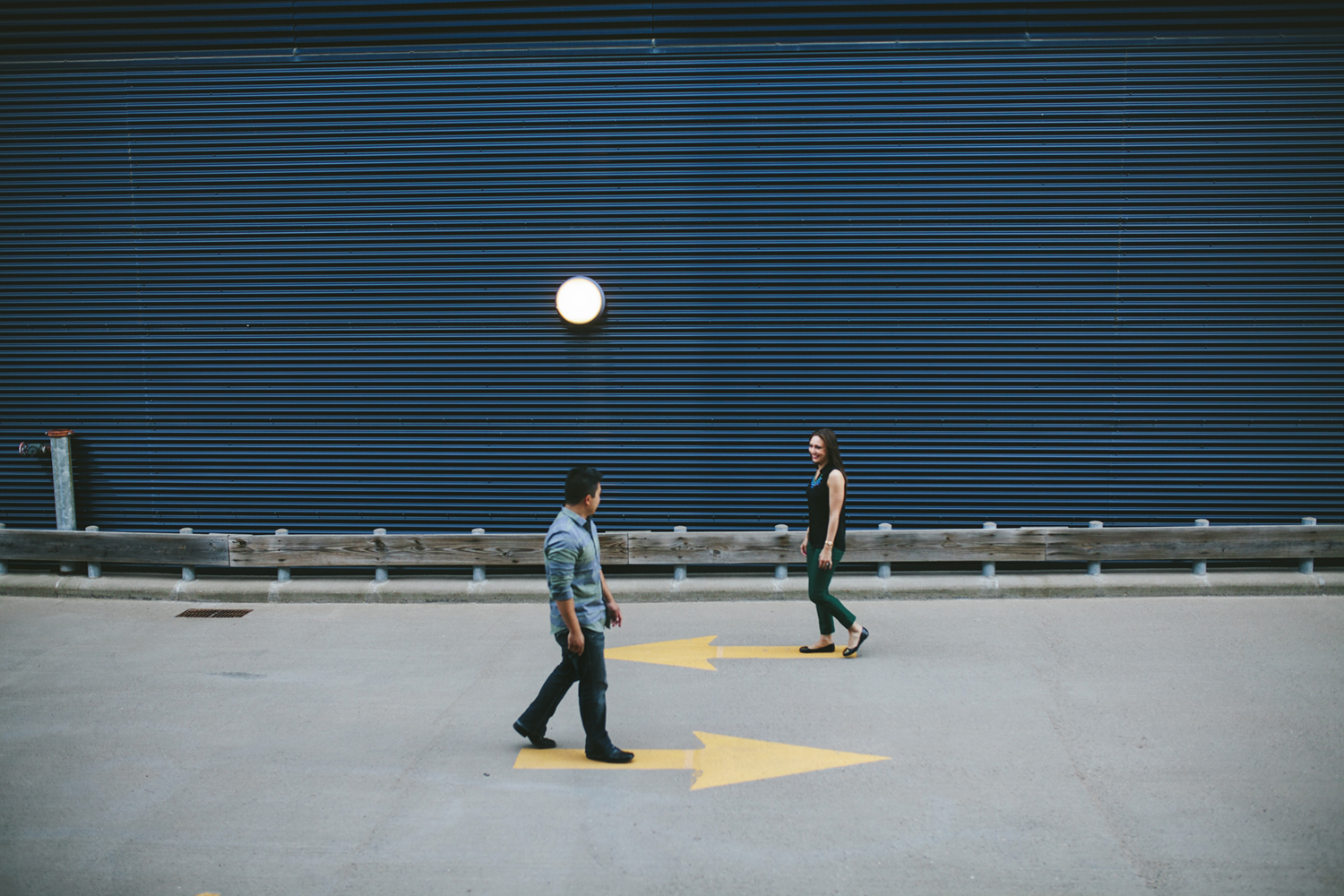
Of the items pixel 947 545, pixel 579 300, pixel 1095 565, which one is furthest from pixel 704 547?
pixel 1095 565

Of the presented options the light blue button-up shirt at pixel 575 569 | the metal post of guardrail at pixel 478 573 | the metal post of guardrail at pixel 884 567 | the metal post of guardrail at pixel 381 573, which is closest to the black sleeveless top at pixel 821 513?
the metal post of guardrail at pixel 884 567

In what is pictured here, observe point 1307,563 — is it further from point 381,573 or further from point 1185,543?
point 381,573

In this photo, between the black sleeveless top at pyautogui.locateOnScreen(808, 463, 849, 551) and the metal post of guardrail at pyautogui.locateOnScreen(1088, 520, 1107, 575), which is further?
the metal post of guardrail at pyautogui.locateOnScreen(1088, 520, 1107, 575)

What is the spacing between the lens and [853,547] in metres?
9.14

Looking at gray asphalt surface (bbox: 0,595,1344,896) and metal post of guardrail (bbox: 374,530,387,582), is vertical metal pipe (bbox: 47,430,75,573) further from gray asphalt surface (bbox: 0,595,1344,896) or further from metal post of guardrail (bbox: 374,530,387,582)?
metal post of guardrail (bbox: 374,530,387,582)

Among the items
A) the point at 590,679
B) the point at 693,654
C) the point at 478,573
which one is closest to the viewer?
the point at 590,679

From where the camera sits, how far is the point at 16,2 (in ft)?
32.5

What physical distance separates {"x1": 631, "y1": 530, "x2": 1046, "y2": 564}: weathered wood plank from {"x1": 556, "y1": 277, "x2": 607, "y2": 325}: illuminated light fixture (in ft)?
8.11

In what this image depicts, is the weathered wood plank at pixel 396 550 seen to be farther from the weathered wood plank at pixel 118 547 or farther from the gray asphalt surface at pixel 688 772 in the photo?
the gray asphalt surface at pixel 688 772

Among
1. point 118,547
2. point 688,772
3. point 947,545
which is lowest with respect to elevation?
point 688,772

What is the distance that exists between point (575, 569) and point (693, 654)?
2.45 metres

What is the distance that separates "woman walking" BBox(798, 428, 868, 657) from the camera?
696 centimetres

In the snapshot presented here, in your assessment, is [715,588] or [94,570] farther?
[94,570]

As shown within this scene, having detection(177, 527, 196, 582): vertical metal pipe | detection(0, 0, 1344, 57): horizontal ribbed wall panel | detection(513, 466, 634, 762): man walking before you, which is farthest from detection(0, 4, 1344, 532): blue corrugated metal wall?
detection(513, 466, 634, 762): man walking
